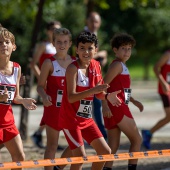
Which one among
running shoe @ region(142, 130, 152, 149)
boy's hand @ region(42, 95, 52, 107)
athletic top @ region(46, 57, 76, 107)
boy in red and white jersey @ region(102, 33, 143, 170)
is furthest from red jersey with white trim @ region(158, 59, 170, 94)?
boy's hand @ region(42, 95, 52, 107)

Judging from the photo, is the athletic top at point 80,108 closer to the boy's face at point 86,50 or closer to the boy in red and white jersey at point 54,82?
the boy's face at point 86,50

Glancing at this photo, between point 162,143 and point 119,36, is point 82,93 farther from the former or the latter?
point 162,143

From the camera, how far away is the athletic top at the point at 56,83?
817 centimetres

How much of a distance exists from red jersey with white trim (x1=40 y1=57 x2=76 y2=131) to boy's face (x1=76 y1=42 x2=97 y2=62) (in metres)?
0.94

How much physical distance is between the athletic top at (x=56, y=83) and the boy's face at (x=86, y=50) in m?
0.94

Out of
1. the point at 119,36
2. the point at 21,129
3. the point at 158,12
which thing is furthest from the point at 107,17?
the point at 119,36

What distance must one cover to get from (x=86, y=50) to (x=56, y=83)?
1.12 meters

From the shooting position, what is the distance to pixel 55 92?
8250 mm

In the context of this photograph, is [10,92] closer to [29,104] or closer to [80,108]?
[29,104]

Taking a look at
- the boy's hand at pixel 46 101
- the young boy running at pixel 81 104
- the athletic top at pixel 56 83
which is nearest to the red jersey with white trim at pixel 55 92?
the athletic top at pixel 56 83

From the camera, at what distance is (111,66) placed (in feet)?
26.4

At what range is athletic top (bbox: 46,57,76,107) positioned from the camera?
8172mm

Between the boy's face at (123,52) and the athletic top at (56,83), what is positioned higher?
the boy's face at (123,52)

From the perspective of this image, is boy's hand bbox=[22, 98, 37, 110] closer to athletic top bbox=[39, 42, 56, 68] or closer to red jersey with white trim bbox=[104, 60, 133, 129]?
red jersey with white trim bbox=[104, 60, 133, 129]
